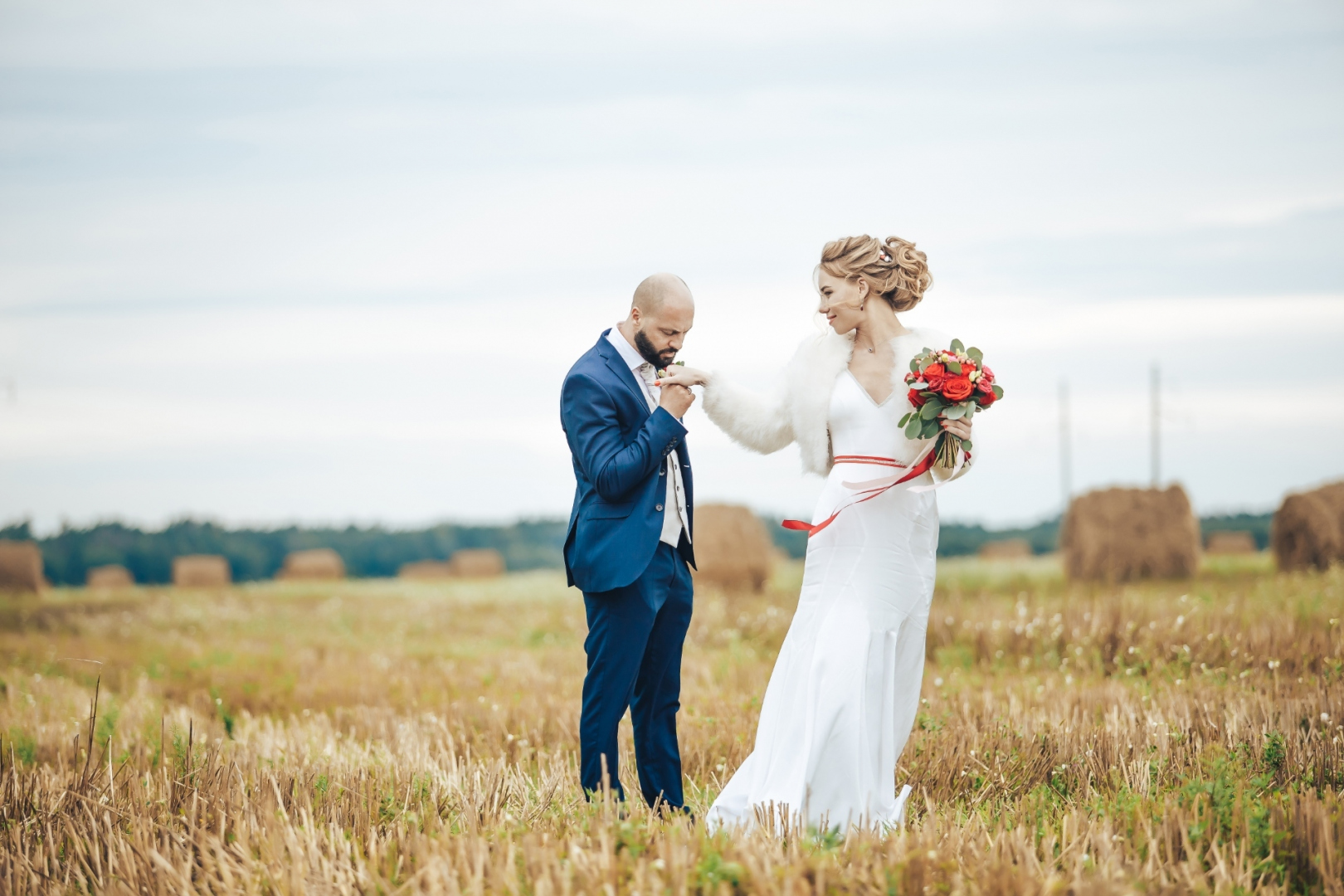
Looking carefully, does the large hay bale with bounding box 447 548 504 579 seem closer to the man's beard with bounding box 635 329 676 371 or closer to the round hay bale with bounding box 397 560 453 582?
Answer: the round hay bale with bounding box 397 560 453 582

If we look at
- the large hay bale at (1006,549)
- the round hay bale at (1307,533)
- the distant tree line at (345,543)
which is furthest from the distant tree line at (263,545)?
the round hay bale at (1307,533)

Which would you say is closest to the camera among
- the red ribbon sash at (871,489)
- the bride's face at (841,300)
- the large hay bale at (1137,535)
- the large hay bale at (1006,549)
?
the red ribbon sash at (871,489)

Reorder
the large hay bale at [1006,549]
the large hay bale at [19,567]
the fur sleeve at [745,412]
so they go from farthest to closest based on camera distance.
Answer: the large hay bale at [1006,549], the large hay bale at [19,567], the fur sleeve at [745,412]

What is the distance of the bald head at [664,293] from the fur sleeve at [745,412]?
0.43 meters

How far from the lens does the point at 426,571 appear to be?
3731 centimetres

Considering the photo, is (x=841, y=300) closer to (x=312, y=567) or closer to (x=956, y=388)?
(x=956, y=388)

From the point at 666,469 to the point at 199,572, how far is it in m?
30.6

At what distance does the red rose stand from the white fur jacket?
13.1 inches

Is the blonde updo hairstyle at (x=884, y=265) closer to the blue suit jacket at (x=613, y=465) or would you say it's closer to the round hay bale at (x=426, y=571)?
the blue suit jacket at (x=613, y=465)

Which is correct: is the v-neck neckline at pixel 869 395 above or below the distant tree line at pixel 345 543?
above

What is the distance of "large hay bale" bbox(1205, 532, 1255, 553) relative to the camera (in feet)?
111

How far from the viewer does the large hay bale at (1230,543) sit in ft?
111

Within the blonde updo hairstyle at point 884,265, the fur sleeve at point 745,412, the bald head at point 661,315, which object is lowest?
the fur sleeve at point 745,412

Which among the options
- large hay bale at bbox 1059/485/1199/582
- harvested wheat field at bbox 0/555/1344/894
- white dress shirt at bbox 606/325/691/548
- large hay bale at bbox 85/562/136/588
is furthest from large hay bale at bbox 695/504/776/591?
large hay bale at bbox 85/562/136/588
